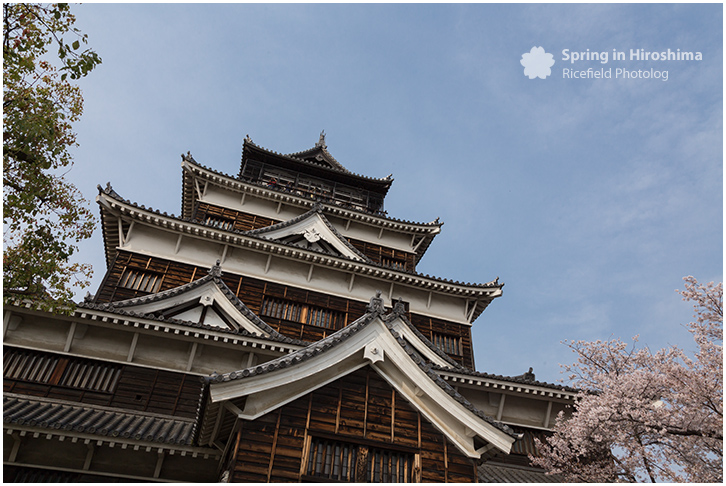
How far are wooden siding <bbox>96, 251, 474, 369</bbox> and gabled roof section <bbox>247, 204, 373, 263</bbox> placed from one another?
2.55 m

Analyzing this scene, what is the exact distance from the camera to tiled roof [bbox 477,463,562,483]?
12.1m

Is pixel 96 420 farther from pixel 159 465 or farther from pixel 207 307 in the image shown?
pixel 207 307

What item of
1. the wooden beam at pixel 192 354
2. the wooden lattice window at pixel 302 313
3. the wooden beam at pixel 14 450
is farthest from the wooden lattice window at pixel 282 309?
the wooden beam at pixel 14 450

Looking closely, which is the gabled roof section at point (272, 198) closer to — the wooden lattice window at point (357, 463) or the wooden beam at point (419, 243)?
the wooden beam at point (419, 243)

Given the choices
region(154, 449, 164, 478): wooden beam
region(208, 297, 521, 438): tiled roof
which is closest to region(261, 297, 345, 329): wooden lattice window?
region(154, 449, 164, 478): wooden beam

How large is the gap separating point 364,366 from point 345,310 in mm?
9227

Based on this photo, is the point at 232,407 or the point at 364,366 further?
the point at 364,366

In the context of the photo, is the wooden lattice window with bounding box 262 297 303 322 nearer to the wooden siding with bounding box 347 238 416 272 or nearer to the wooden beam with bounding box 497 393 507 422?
the wooden siding with bounding box 347 238 416 272

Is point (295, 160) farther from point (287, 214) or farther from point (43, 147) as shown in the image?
point (43, 147)

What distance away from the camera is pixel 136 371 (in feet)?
41.9

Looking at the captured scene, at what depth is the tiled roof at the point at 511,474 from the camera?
39.7 feet

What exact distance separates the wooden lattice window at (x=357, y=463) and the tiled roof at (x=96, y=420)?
2.57m

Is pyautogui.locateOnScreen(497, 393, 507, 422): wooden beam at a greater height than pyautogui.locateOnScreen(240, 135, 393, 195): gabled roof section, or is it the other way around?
pyautogui.locateOnScreen(240, 135, 393, 195): gabled roof section

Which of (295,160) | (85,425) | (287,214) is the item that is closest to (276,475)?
(85,425)
